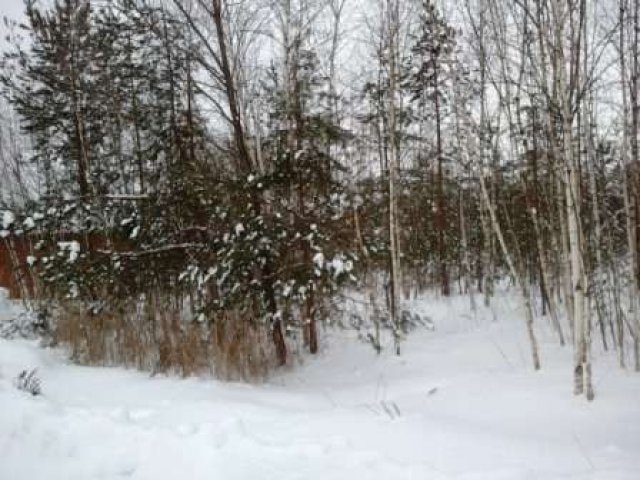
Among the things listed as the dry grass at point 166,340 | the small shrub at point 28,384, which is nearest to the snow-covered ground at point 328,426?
the small shrub at point 28,384

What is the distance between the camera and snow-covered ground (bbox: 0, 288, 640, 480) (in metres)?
2.58

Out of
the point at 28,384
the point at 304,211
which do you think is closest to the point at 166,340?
the point at 28,384

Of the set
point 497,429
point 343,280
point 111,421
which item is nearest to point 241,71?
point 343,280

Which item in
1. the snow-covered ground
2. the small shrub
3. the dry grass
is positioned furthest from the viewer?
the dry grass

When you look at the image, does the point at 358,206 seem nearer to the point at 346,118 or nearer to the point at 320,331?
the point at 320,331

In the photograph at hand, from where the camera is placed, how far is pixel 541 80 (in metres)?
4.08

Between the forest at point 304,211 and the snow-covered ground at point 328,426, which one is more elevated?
the forest at point 304,211

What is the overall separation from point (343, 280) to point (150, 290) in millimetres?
2556

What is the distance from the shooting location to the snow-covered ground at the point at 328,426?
2.58 m

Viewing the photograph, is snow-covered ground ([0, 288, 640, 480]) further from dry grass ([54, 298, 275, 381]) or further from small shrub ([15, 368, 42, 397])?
dry grass ([54, 298, 275, 381])

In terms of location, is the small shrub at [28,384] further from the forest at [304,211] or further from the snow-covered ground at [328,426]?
the forest at [304,211]

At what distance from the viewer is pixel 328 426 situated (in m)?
3.18

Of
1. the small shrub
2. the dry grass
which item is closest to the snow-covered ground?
the small shrub

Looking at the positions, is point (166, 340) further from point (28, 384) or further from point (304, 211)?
point (304, 211)
